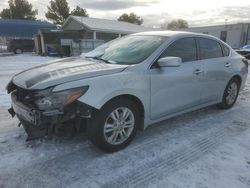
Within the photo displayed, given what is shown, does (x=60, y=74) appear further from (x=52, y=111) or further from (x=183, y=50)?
(x=183, y=50)

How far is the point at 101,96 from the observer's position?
2789 mm

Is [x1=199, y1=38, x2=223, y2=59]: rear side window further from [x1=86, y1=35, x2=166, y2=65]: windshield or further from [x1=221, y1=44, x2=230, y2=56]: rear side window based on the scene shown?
[x1=86, y1=35, x2=166, y2=65]: windshield

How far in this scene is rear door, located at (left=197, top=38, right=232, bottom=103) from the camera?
4.24 meters


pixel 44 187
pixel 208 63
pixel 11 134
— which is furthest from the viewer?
pixel 208 63

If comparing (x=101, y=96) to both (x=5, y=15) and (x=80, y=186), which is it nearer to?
(x=80, y=186)

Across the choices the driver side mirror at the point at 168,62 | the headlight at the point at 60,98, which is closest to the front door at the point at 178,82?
the driver side mirror at the point at 168,62

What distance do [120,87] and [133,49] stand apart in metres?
1.00

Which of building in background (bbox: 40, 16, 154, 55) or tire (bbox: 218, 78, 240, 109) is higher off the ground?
building in background (bbox: 40, 16, 154, 55)

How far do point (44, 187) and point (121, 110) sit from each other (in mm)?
1279

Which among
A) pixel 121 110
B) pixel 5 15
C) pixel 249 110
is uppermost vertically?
pixel 5 15

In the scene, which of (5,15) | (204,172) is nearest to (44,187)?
(204,172)

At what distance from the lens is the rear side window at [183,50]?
144 inches

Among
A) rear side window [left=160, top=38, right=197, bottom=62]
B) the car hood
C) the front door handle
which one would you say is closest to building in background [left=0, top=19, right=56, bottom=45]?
the car hood

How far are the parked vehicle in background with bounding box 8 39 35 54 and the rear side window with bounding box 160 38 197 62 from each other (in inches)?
1003
